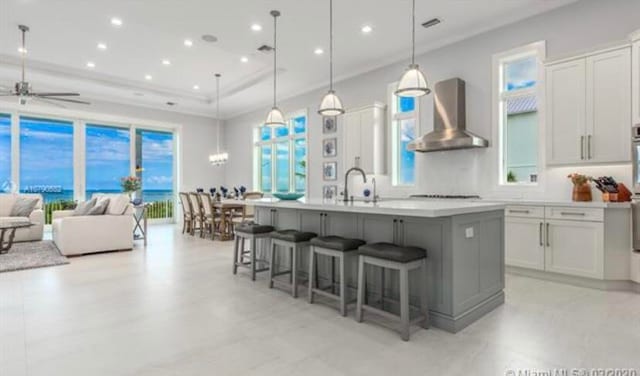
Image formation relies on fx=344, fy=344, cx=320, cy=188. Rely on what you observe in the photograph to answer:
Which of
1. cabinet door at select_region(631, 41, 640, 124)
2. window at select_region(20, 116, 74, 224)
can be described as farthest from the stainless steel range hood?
window at select_region(20, 116, 74, 224)

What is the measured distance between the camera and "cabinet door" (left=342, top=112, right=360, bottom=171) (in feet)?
21.2

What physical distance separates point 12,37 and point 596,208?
842 centimetres

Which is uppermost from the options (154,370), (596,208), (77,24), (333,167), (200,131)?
(77,24)

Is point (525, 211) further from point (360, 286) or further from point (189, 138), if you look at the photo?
point (189, 138)

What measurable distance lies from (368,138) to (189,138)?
20.4ft

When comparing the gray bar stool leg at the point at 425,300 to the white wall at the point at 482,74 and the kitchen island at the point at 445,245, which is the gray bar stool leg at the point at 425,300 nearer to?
the kitchen island at the point at 445,245

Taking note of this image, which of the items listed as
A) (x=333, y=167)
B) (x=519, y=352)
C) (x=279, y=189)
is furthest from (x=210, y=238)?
(x=519, y=352)

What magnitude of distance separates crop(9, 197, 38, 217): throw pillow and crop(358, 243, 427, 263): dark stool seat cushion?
715 cm

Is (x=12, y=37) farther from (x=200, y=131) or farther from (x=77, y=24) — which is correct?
(x=200, y=131)

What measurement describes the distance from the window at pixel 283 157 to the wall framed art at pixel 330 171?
0.72 m

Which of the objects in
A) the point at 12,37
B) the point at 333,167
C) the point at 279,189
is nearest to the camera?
the point at 12,37

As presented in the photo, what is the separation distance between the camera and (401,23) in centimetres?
488

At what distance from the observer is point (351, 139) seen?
→ 6.60 meters

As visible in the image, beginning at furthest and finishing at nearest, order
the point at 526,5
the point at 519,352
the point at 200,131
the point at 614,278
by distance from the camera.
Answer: the point at 200,131
the point at 526,5
the point at 614,278
the point at 519,352
